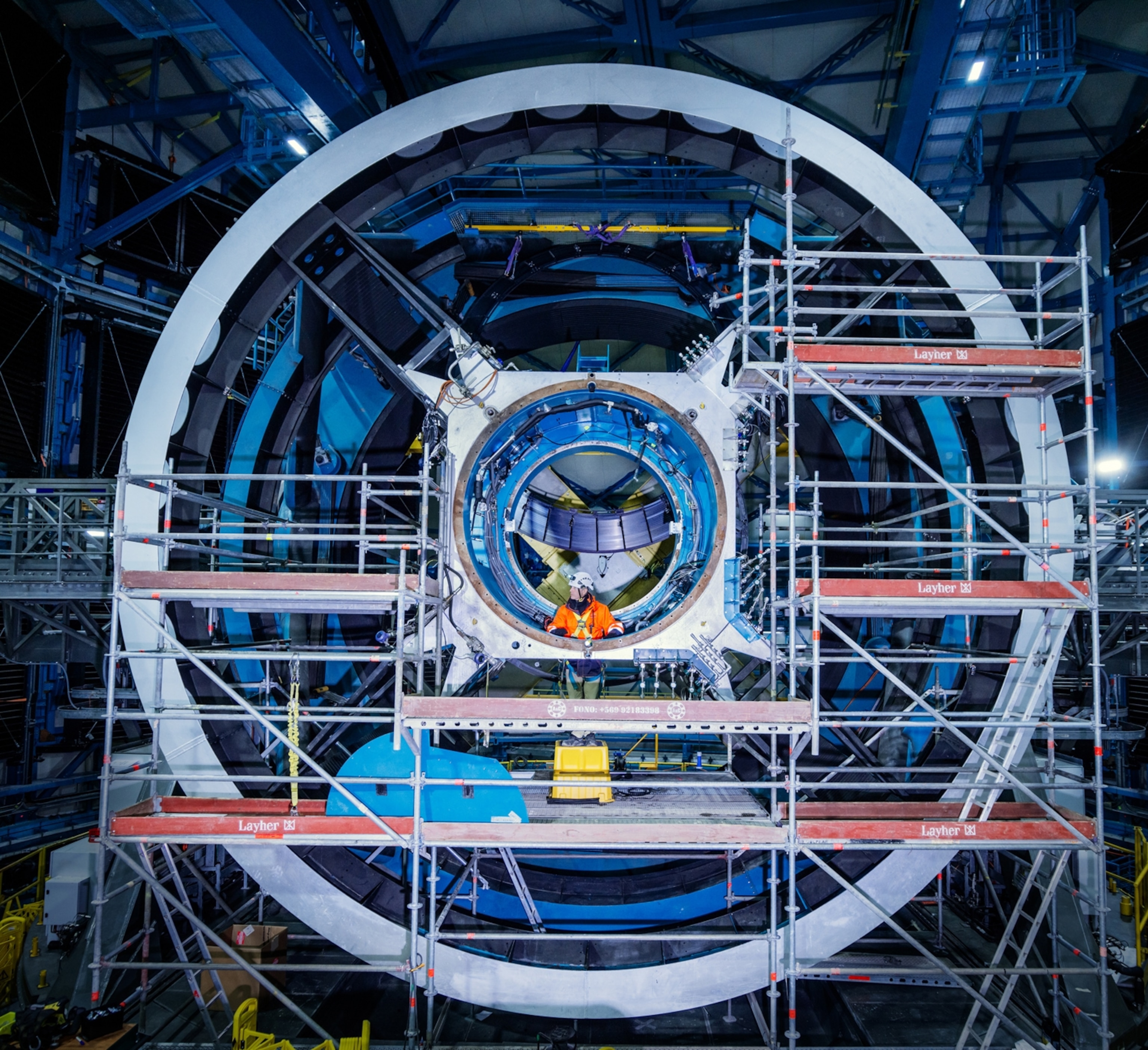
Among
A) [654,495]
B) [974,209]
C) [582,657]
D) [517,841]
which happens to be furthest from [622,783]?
[974,209]

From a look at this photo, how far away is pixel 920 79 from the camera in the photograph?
25.5ft

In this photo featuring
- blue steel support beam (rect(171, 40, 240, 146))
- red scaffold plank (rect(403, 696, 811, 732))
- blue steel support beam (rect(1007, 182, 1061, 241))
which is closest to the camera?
red scaffold plank (rect(403, 696, 811, 732))

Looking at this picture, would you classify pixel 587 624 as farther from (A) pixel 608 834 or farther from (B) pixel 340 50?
(B) pixel 340 50

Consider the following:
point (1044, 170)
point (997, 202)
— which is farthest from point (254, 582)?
point (1044, 170)

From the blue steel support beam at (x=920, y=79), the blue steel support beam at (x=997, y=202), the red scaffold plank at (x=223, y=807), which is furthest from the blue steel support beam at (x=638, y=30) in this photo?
the red scaffold plank at (x=223, y=807)

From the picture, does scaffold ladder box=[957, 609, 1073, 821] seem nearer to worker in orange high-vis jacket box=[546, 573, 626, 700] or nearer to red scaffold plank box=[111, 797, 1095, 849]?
red scaffold plank box=[111, 797, 1095, 849]

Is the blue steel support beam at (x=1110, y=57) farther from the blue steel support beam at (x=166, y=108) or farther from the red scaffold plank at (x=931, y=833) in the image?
the blue steel support beam at (x=166, y=108)

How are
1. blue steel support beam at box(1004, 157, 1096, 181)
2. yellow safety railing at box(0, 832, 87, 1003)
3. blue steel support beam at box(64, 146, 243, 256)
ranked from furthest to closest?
blue steel support beam at box(1004, 157, 1096, 181) → blue steel support beam at box(64, 146, 243, 256) → yellow safety railing at box(0, 832, 87, 1003)

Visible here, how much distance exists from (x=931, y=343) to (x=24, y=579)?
8.62 m

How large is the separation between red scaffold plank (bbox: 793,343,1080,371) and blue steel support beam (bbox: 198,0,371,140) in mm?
5390

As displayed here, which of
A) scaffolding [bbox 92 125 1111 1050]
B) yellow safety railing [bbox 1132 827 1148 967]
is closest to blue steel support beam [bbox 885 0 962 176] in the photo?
scaffolding [bbox 92 125 1111 1050]

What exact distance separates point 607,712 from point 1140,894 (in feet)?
20.1

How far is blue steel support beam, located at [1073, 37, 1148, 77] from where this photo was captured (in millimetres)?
9914

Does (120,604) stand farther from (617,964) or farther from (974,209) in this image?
(974,209)
